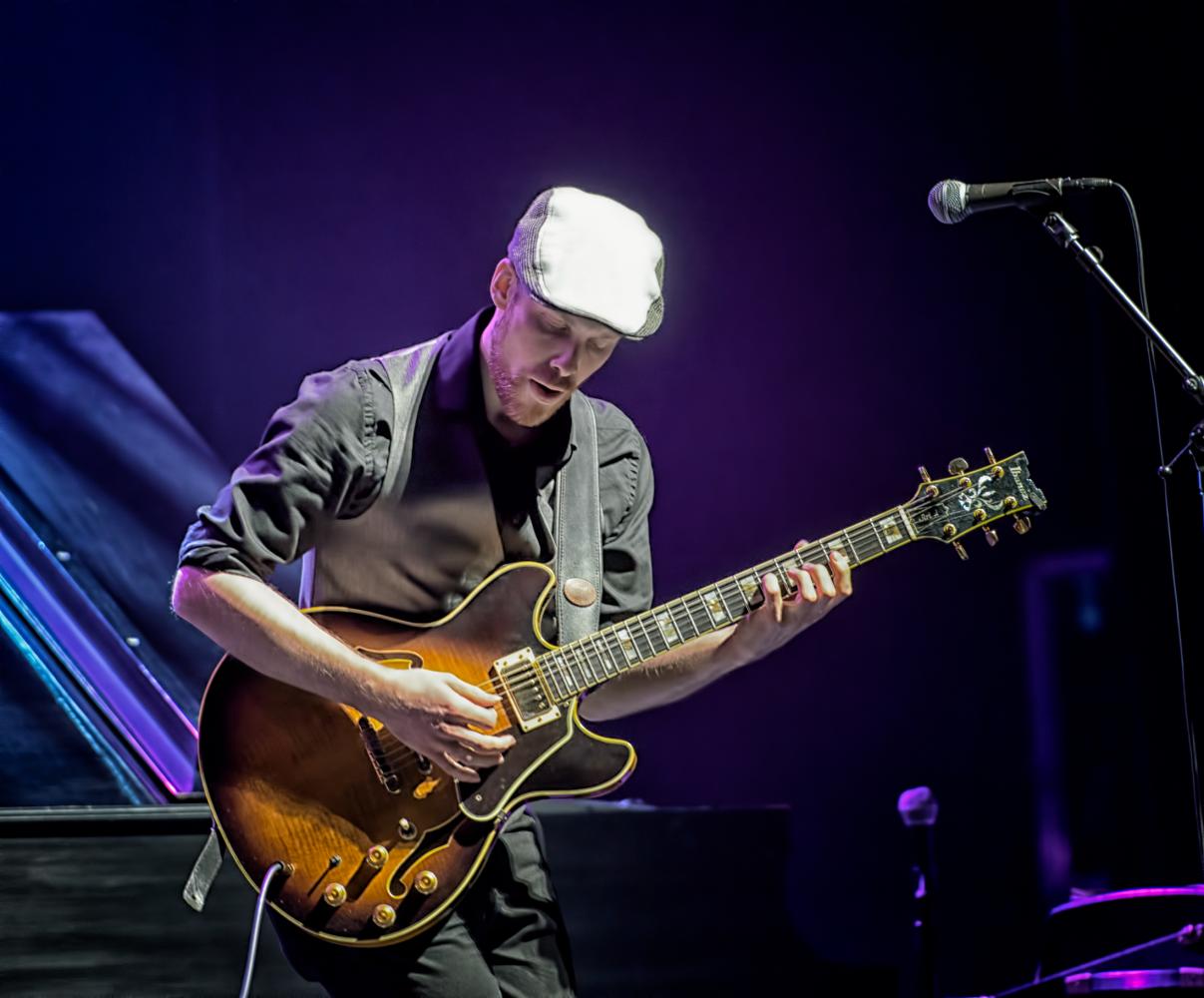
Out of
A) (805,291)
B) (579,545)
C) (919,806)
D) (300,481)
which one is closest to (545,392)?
(579,545)

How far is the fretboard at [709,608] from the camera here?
271 centimetres

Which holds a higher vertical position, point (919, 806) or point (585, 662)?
point (585, 662)

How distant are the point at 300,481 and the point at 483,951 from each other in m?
0.99

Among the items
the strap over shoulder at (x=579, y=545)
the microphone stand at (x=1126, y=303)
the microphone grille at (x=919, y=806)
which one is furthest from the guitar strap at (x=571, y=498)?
the microphone grille at (x=919, y=806)

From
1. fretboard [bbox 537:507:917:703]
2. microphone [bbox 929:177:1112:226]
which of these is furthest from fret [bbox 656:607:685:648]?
microphone [bbox 929:177:1112:226]

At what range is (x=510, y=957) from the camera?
246cm

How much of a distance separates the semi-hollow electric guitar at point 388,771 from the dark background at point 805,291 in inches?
92.0

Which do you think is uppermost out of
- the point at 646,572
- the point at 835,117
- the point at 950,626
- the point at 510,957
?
the point at 835,117

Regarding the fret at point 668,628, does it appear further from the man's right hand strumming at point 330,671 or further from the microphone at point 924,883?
the microphone at point 924,883

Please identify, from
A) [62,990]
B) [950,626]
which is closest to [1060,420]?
[950,626]

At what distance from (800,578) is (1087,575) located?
111 inches

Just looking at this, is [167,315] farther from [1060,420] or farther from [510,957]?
[1060,420]

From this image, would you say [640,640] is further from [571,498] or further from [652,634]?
[571,498]

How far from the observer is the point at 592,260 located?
261 cm
